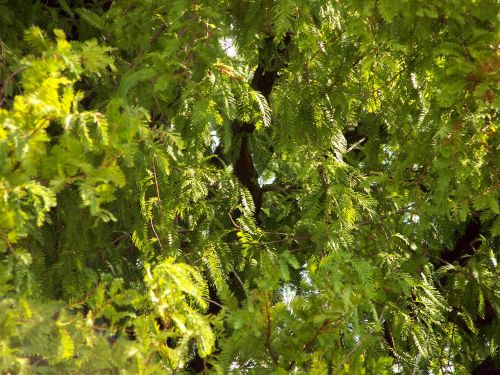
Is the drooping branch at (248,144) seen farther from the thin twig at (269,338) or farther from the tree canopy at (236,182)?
the thin twig at (269,338)

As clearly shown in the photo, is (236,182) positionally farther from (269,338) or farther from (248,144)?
(269,338)

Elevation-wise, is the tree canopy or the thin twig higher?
the tree canopy

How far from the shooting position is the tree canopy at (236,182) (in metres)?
2.85

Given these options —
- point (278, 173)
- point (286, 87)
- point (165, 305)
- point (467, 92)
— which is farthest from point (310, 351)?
point (278, 173)

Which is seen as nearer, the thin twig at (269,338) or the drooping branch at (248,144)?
the thin twig at (269,338)

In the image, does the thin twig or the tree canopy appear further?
the thin twig

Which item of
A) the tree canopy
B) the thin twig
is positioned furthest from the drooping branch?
the thin twig

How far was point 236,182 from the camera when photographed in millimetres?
5070

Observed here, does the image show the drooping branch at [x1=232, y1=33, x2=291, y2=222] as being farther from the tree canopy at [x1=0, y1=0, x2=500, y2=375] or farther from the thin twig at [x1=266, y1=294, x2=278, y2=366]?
the thin twig at [x1=266, y1=294, x2=278, y2=366]

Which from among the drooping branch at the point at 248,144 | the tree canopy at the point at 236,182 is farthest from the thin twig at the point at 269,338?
the drooping branch at the point at 248,144

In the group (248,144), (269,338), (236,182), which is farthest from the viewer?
(248,144)

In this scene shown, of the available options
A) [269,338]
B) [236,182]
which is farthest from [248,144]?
[269,338]

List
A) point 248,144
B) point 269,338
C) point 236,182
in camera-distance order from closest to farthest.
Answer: point 269,338
point 236,182
point 248,144

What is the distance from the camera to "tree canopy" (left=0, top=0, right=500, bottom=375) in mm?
2846
